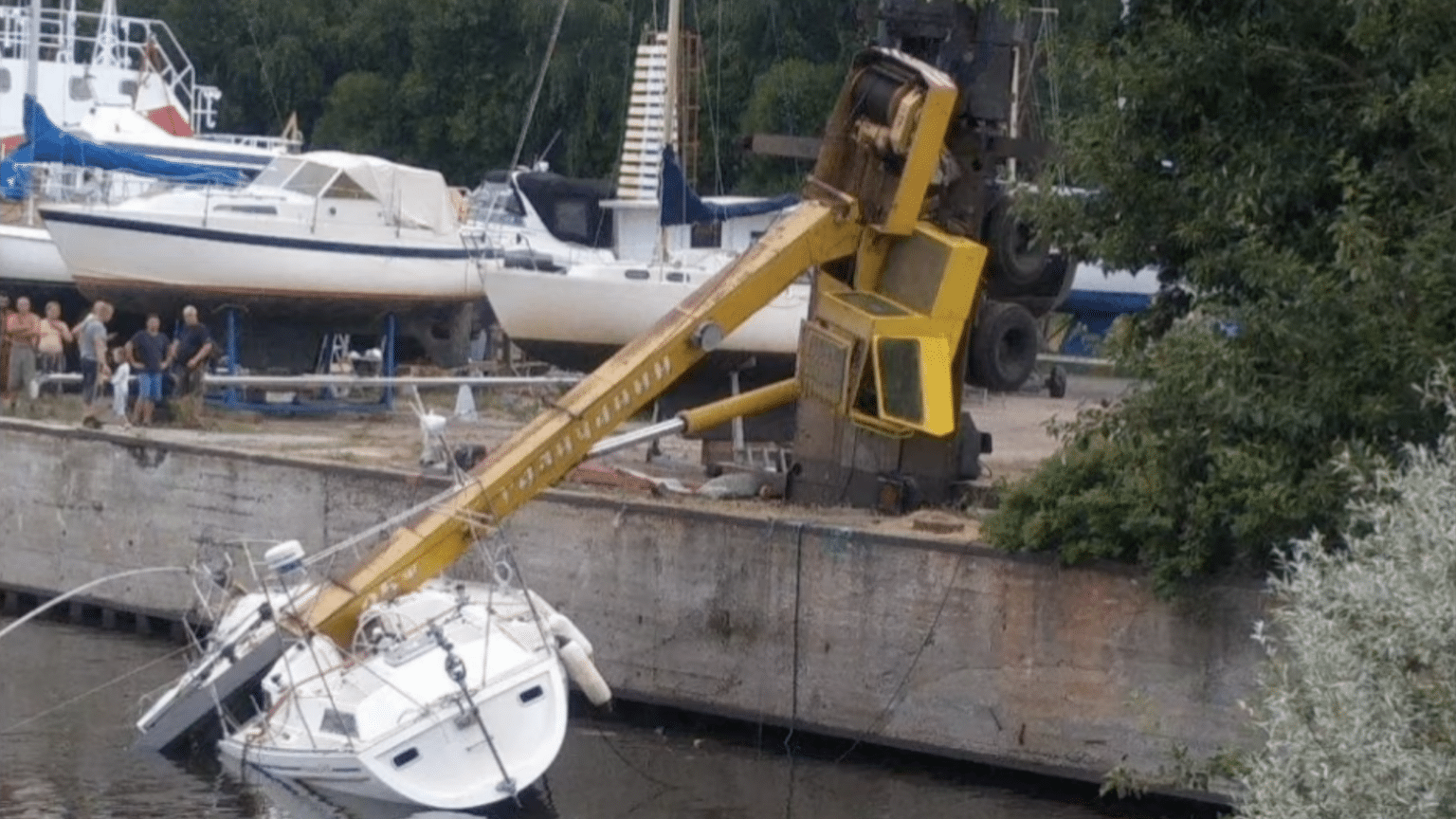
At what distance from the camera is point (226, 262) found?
3672 centimetres

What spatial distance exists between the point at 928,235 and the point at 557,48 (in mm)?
34083

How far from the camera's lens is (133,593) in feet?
100

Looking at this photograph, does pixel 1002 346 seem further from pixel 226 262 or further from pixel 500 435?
pixel 226 262

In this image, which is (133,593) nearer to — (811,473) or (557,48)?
(811,473)

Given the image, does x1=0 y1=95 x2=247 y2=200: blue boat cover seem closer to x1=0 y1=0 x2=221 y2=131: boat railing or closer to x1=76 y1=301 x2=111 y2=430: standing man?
x1=76 y1=301 x2=111 y2=430: standing man

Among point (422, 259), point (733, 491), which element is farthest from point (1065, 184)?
point (422, 259)

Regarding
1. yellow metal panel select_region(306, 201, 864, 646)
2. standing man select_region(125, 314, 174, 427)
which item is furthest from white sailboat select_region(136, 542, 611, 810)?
standing man select_region(125, 314, 174, 427)

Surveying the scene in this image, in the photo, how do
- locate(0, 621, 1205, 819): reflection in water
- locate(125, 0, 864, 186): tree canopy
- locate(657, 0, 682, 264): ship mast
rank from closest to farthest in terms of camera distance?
1. locate(0, 621, 1205, 819): reflection in water
2. locate(657, 0, 682, 264): ship mast
3. locate(125, 0, 864, 186): tree canopy

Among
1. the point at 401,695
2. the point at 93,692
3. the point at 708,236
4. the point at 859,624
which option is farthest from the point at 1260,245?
the point at 708,236

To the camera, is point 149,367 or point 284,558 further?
point 149,367

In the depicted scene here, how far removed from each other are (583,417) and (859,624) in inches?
116

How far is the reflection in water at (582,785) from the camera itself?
21.7m

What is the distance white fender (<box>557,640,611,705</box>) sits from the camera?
22.0 m

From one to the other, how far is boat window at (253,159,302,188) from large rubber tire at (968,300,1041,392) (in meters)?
15.4
